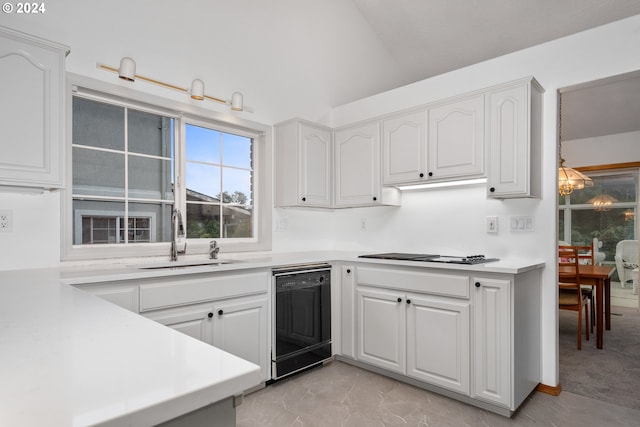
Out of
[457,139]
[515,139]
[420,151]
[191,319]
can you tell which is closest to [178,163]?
[191,319]

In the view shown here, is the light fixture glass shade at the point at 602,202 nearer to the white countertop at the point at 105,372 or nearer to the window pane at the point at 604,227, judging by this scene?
the window pane at the point at 604,227

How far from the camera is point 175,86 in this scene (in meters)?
2.74

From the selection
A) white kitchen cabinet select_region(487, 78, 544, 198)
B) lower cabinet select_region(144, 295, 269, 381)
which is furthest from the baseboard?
lower cabinet select_region(144, 295, 269, 381)

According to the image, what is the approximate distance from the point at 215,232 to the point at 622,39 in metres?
3.11

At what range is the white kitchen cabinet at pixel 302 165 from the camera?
328cm

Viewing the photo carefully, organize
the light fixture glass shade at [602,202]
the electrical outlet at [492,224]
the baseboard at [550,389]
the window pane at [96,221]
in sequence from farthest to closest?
1. the light fixture glass shade at [602,202]
2. the electrical outlet at [492,224]
3. the baseboard at [550,389]
4. the window pane at [96,221]

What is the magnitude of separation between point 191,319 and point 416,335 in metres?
1.48

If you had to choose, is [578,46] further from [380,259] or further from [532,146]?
[380,259]

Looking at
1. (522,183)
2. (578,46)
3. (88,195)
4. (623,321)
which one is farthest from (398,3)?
(623,321)

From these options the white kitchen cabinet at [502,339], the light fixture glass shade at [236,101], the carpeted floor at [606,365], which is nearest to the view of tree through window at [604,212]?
the carpeted floor at [606,365]

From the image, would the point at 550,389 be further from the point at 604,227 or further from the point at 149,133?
the point at 604,227

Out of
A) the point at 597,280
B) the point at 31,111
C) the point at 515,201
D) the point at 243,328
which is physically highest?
the point at 31,111

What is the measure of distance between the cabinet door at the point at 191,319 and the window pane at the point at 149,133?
4.04 ft

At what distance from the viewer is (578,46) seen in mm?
2486
